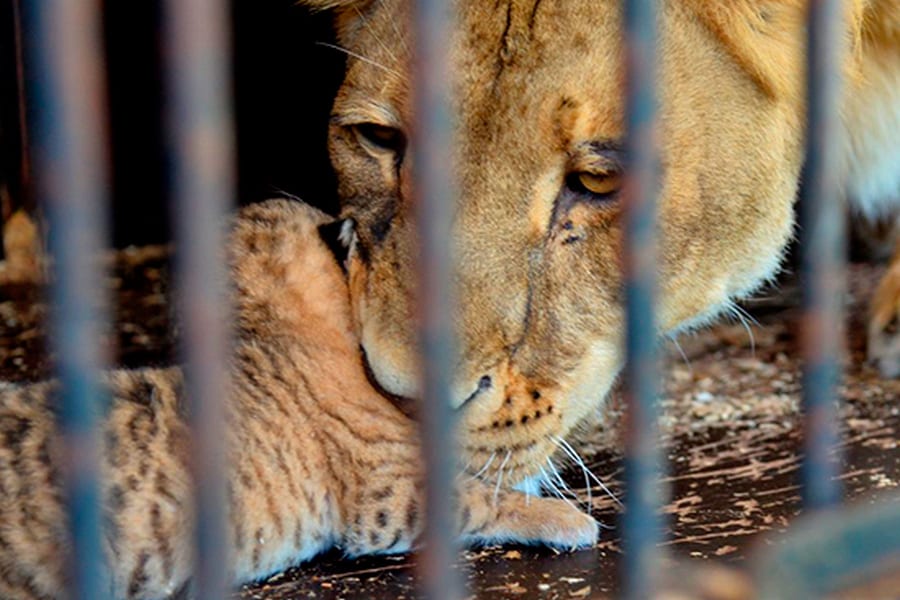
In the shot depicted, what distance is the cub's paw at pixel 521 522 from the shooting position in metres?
2.02

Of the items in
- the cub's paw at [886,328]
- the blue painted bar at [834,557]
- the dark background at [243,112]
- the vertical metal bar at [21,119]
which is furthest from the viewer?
the dark background at [243,112]

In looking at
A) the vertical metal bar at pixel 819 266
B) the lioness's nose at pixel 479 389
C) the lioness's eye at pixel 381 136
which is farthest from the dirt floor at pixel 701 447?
the lioness's eye at pixel 381 136

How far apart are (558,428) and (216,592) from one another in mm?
1076

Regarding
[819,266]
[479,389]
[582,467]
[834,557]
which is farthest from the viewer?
[582,467]

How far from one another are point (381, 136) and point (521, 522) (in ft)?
2.01

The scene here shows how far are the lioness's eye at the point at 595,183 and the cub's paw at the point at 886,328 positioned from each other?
100 centimetres

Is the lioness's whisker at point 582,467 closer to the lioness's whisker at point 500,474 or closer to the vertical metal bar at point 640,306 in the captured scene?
the lioness's whisker at point 500,474

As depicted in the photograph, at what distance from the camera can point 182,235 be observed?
1.01 meters

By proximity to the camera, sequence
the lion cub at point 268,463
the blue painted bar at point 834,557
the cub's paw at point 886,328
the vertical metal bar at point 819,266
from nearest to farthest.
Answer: the blue painted bar at point 834,557, the vertical metal bar at point 819,266, the lion cub at point 268,463, the cub's paw at point 886,328

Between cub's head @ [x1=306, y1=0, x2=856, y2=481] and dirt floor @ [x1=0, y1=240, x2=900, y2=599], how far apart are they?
0.66ft

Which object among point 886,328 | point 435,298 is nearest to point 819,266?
point 435,298

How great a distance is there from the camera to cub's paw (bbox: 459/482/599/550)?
2016mm

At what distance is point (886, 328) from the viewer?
2832 mm

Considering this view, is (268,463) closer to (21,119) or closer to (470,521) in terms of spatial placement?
(470,521)
